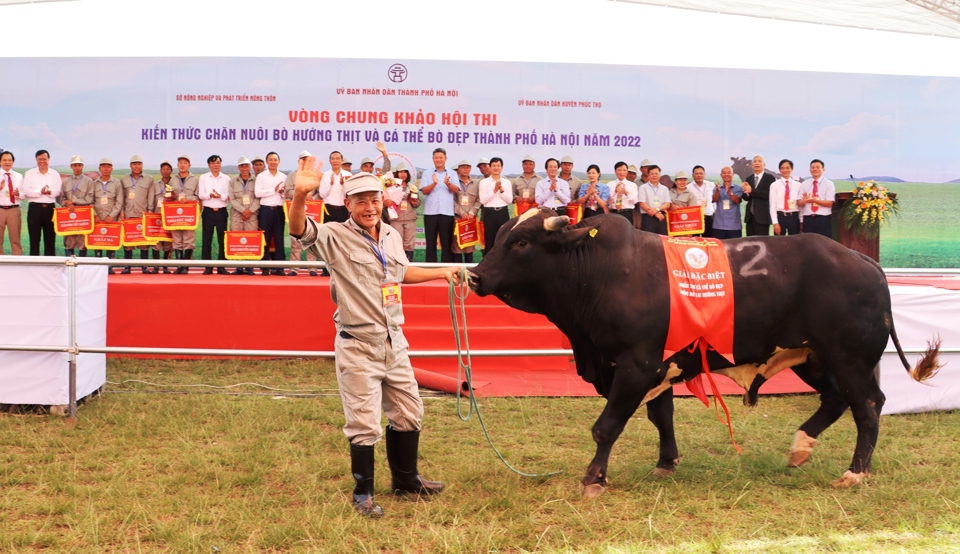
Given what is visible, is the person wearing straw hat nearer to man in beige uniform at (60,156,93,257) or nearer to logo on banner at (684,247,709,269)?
man in beige uniform at (60,156,93,257)

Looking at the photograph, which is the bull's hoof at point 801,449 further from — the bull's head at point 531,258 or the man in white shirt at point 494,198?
the man in white shirt at point 494,198

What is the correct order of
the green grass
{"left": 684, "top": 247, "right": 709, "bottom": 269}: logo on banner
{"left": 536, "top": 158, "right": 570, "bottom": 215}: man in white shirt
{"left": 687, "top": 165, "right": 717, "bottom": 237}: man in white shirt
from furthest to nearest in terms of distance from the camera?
1. {"left": 687, "top": 165, "right": 717, "bottom": 237}: man in white shirt
2. {"left": 536, "top": 158, "right": 570, "bottom": 215}: man in white shirt
3. {"left": 684, "top": 247, "right": 709, "bottom": 269}: logo on banner
4. the green grass

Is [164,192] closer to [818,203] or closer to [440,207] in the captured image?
[440,207]

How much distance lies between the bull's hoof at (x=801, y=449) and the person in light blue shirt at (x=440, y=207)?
7.63m

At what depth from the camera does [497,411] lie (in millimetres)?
7012

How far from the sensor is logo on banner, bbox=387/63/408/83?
14.8 metres

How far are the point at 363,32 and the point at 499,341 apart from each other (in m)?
8.54

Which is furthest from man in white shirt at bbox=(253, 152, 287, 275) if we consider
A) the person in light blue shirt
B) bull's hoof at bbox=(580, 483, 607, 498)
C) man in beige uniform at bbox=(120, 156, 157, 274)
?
bull's hoof at bbox=(580, 483, 607, 498)

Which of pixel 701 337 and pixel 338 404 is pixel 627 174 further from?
pixel 701 337

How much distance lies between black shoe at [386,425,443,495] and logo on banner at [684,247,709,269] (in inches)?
74.3

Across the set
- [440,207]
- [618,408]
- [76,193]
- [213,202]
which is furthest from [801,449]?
[76,193]

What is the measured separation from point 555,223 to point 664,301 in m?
0.78

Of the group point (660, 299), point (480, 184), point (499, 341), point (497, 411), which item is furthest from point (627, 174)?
point (660, 299)

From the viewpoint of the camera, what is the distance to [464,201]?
12367mm
